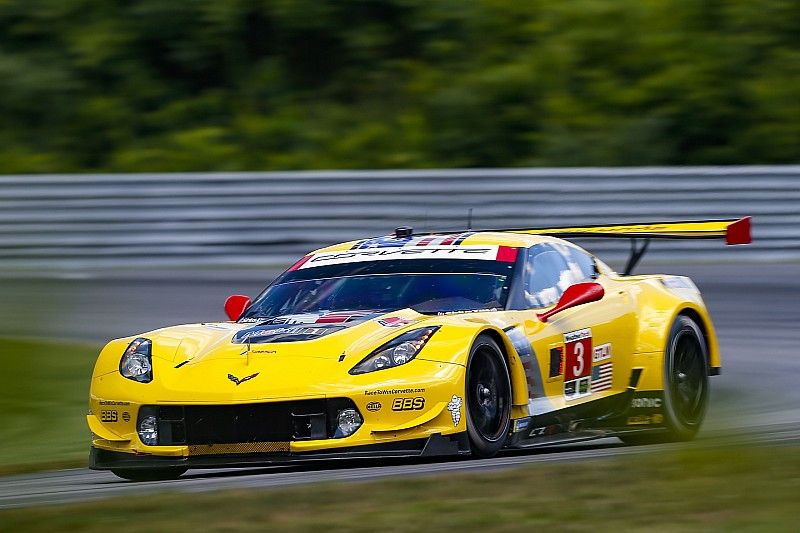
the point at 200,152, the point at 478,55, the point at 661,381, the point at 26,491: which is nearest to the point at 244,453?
the point at 26,491

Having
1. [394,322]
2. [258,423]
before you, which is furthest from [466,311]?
[258,423]

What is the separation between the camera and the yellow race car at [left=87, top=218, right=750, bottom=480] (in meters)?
6.08

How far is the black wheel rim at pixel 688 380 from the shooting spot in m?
8.07

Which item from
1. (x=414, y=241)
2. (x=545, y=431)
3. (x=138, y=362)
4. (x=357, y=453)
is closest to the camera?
(x=357, y=453)

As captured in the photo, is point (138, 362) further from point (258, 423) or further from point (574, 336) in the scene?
point (574, 336)

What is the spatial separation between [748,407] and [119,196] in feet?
22.3

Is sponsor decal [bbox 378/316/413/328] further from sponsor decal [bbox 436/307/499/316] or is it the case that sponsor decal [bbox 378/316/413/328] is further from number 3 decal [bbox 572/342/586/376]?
number 3 decal [bbox 572/342/586/376]

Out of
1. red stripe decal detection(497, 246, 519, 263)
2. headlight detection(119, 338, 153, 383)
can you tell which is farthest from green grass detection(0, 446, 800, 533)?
red stripe decal detection(497, 246, 519, 263)

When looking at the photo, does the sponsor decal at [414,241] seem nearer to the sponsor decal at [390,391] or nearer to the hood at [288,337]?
the hood at [288,337]

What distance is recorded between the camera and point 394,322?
6535mm

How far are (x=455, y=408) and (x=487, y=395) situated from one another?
0.37 metres

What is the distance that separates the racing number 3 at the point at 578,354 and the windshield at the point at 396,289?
398mm

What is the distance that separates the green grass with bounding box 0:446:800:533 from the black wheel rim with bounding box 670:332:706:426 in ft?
9.28

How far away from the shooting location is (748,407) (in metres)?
8.50
